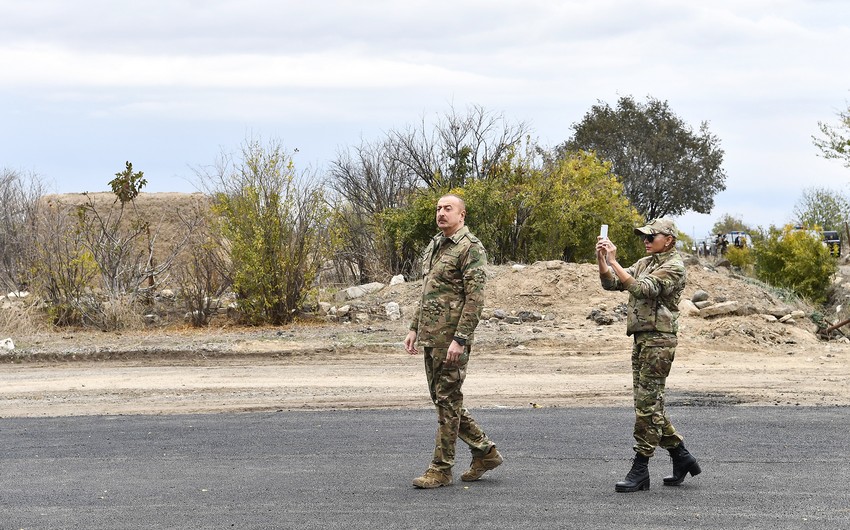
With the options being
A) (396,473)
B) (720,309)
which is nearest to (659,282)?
(396,473)

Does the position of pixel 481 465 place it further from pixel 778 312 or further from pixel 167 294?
pixel 167 294

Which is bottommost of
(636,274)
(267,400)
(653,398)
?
(267,400)

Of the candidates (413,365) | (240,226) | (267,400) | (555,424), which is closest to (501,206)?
(240,226)

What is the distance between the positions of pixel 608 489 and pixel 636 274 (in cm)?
155

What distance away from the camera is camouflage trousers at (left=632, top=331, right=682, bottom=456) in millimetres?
7230

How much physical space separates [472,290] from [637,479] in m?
1.75

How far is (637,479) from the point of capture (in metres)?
7.35

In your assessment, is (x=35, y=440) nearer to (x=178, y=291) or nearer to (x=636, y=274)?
(x=636, y=274)

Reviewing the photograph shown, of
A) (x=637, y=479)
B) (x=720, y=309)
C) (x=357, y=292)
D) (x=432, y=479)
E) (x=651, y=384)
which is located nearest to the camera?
(x=651, y=384)

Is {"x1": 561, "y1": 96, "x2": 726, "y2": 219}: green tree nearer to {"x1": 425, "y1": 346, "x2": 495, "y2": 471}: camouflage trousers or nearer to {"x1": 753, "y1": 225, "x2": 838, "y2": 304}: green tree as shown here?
{"x1": 753, "y1": 225, "x2": 838, "y2": 304}: green tree

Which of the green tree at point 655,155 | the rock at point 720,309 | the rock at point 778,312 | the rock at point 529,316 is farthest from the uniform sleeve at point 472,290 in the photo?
the green tree at point 655,155

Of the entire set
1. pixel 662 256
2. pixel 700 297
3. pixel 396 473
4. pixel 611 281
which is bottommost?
pixel 396 473

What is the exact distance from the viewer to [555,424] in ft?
35.2

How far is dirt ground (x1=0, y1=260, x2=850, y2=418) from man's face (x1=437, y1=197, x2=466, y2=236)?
5.54 metres
